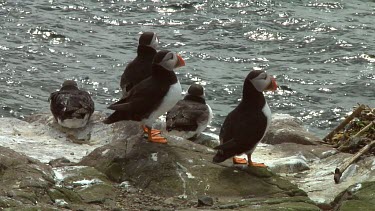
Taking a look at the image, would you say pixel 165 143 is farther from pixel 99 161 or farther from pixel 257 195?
pixel 257 195

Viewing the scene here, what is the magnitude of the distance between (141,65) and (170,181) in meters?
3.53

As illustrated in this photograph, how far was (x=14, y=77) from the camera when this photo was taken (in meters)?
19.9

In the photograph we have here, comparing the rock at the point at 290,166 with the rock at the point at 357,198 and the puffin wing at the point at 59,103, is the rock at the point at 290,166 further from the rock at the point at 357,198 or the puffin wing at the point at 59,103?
the puffin wing at the point at 59,103

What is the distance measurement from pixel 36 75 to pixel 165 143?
9882 millimetres

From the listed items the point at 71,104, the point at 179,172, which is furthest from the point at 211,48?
the point at 179,172

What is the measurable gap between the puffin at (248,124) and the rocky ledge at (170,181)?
243 mm

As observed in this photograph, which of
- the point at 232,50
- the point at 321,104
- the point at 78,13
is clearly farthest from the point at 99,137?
the point at 78,13

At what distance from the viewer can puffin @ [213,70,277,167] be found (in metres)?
10.3

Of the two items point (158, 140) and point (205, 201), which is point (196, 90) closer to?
point (158, 140)

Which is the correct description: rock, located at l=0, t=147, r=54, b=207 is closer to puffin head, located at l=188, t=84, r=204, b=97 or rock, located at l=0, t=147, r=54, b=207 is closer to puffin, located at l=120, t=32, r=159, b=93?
puffin, located at l=120, t=32, r=159, b=93

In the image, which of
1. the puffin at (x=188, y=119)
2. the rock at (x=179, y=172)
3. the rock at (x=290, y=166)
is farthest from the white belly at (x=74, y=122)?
the rock at (x=290, y=166)

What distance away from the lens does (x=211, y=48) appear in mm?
22734

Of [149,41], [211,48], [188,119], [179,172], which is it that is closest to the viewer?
[179,172]

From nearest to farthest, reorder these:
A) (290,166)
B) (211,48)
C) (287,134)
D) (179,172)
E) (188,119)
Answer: (179,172) < (290,166) < (188,119) < (287,134) < (211,48)
